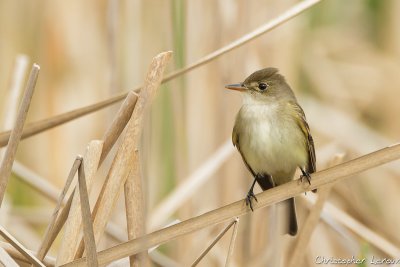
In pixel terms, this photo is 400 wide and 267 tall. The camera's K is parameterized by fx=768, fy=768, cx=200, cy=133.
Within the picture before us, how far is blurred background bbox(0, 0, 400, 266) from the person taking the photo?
137 inches

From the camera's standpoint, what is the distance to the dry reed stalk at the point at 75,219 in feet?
7.29

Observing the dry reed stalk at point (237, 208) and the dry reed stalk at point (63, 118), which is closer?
the dry reed stalk at point (237, 208)

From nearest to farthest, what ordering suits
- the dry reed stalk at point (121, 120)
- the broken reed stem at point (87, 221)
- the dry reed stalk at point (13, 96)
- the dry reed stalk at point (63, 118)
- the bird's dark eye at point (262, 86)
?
1. the broken reed stem at point (87, 221)
2. the dry reed stalk at point (121, 120)
3. the dry reed stalk at point (63, 118)
4. the dry reed stalk at point (13, 96)
5. the bird's dark eye at point (262, 86)

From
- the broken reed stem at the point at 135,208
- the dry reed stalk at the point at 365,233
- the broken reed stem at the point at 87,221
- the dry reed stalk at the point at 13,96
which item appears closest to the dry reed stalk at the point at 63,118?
the broken reed stem at the point at 135,208

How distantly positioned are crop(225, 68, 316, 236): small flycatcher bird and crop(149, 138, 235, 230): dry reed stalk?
0.22 metres

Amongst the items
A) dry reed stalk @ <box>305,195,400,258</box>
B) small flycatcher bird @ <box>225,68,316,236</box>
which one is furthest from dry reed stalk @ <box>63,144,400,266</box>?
dry reed stalk @ <box>305,195,400,258</box>

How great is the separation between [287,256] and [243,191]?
15.6 inches

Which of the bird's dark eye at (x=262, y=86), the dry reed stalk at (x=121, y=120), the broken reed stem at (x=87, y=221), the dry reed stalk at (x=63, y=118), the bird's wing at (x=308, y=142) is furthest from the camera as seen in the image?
the bird's dark eye at (x=262, y=86)

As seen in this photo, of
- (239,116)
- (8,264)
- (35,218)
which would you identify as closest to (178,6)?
(239,116)

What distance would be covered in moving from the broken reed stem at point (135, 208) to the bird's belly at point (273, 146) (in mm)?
1082

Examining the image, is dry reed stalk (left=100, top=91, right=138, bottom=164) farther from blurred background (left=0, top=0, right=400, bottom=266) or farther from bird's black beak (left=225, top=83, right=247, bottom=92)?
bird's black beak (left=225, top=83, right=247, bottom=92)

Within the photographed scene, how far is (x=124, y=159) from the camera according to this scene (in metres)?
2.22

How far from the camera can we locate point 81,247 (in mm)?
2258

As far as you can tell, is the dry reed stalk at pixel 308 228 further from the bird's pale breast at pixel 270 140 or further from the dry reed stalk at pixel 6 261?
the dry reed stalk at pixel 6 261
